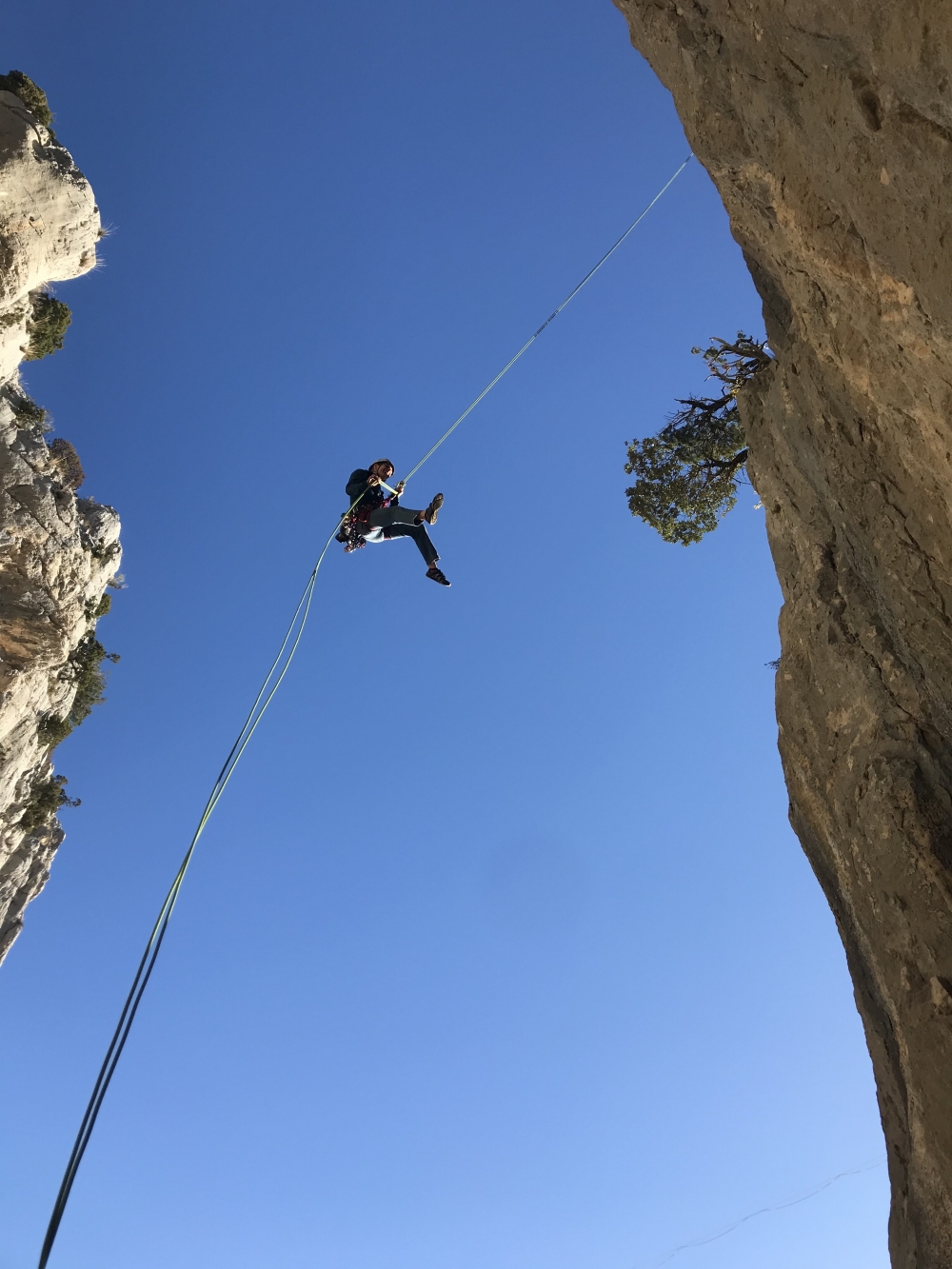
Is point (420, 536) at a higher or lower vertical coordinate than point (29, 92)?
lower

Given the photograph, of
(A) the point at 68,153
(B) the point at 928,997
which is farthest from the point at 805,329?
(A) the point at 68,153

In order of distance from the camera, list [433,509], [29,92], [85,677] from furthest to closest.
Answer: [85,677] → [29,92] → [433,509]

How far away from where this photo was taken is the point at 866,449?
287 inches

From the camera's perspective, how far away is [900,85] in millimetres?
4801

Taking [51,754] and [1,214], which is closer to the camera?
[1,214]

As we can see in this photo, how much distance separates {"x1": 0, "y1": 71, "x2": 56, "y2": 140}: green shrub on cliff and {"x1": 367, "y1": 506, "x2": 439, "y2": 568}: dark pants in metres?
14.2

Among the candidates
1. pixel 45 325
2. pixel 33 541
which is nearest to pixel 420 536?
pixel 33 541

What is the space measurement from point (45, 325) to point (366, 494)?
12.1 metres

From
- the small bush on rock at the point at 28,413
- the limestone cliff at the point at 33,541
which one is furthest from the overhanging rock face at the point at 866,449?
the small bush on rock at the point at 28,413

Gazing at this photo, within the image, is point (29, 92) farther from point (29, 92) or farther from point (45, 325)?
point (45, 325)

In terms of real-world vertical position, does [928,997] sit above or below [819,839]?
below

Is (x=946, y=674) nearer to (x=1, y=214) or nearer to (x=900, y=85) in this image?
(x=900, y=85)

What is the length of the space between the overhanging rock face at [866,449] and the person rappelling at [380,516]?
22.2 ft

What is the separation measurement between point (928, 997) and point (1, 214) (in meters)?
21.7
